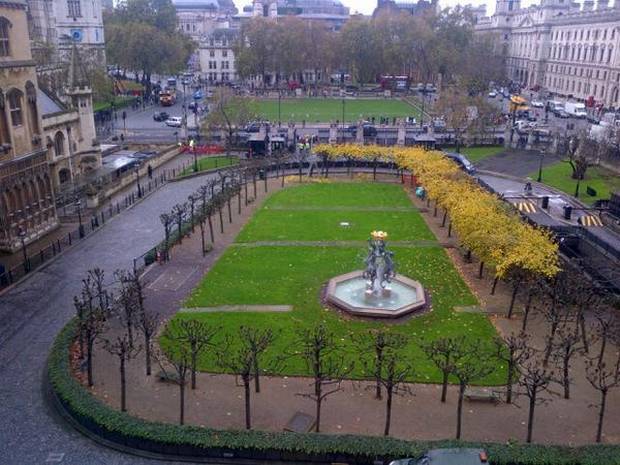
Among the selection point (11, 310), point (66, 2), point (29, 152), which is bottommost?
point (11, 310)

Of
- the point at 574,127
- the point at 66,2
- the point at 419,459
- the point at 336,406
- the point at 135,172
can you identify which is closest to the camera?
the point at 419,459

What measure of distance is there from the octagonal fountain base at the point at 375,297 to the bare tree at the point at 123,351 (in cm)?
1001

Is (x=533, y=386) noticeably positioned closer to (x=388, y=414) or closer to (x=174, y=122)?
(x=388, y=414)

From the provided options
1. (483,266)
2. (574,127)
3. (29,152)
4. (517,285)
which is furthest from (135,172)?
(574,127)

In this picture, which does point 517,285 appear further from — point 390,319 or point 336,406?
point 336,406

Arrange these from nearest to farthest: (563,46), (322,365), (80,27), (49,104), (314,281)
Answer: (322,365), (314,281), (49,104), (80,27), (563,46)

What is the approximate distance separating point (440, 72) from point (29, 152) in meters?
99.9

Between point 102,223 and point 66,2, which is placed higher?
point 66,2

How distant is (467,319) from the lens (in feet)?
92.4

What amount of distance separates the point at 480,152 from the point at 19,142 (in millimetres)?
51017

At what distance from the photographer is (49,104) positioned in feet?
181

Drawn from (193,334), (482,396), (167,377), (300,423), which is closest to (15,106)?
(193,334)

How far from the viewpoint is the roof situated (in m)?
53.8

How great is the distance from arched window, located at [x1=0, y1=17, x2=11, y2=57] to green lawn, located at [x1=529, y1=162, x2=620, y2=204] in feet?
152
